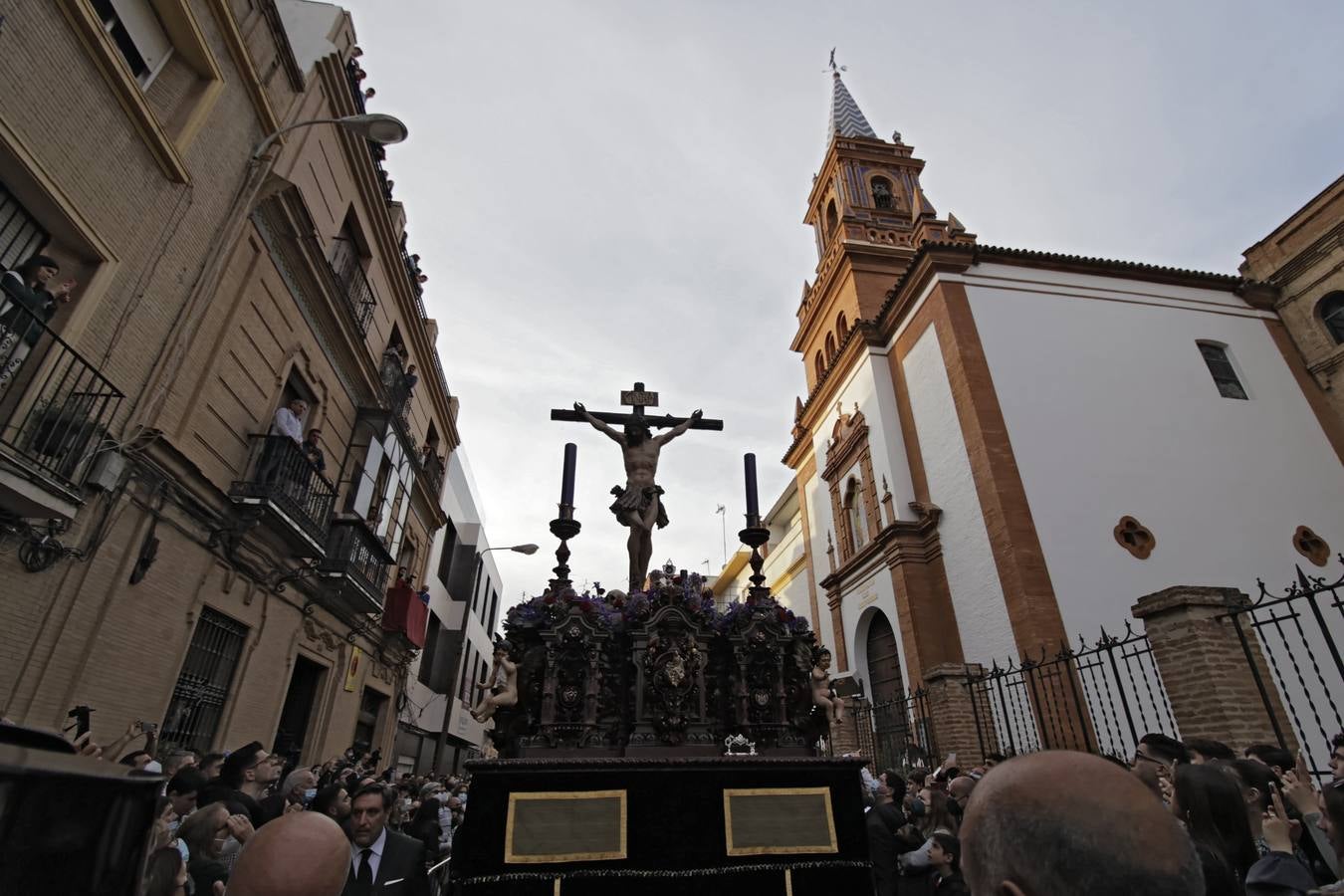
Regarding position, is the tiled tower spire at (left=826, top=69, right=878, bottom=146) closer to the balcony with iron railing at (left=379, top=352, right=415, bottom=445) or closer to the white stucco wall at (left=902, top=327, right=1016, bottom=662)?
the white stucco wall at (left=902, top=327, right=1016, bottom=662)

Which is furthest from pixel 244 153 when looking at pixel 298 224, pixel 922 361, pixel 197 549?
pixel 922 361

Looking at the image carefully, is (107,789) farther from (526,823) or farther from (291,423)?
(291,423)

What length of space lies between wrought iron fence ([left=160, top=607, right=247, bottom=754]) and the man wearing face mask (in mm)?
4106

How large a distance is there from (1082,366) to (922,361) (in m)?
3.45

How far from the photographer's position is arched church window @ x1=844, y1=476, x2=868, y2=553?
60.8 ft

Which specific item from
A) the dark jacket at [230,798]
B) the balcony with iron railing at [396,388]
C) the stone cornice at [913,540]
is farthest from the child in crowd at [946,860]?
the balcony with iron railing at [396,388]

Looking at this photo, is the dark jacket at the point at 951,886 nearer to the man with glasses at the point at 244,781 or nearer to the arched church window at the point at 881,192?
the man with glasses at the point at 244,781

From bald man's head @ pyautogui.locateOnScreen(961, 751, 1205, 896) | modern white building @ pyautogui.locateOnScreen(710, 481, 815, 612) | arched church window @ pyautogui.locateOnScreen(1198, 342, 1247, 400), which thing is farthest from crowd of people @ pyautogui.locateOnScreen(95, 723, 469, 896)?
arched church window @ pyautogui.locateOnScreen(1198, 342, 1247, 400)

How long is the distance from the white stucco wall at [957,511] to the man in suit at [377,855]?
1143 cm

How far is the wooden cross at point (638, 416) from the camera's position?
22.8ft

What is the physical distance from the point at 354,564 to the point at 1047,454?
1373 centimetres

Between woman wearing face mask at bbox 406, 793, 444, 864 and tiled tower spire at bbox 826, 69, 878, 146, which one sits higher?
tiled tower spire at bbox 826, 69, 878, 146

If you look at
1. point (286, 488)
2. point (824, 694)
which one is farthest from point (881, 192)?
point (824, 694)

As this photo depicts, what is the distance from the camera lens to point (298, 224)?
34.1 ft
